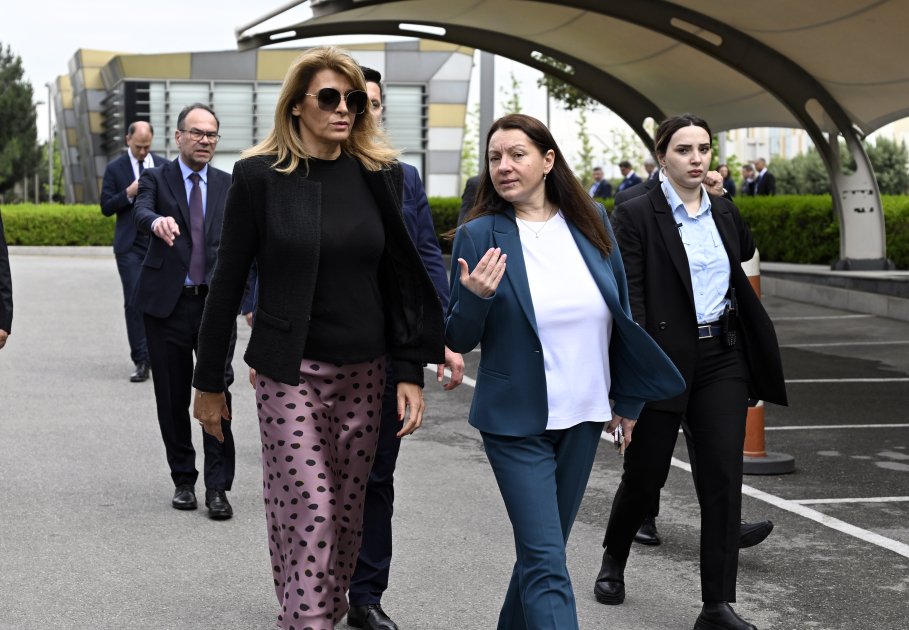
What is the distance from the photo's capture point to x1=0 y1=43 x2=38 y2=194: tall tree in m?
61.3

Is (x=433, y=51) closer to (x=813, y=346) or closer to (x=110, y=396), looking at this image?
(x=813, y=346)

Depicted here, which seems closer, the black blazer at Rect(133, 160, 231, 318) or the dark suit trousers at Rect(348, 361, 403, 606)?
the dark suit trousers at Rect(348, 361, 403, 606)

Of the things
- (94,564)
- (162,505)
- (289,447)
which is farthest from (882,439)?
(289,447)

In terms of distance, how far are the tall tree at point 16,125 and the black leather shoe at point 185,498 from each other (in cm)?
5645

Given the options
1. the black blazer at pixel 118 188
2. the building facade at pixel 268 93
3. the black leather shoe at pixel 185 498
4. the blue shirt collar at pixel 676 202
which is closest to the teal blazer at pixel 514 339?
the blue shirt collar at pixel 676 202

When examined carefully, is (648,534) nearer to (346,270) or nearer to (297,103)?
(346,270)

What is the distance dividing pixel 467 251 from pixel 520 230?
0.17 m

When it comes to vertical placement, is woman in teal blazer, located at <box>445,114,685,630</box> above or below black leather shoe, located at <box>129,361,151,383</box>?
above

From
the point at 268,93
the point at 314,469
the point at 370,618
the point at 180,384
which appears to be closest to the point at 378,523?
the point at 370,618

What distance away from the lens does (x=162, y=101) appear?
47.0m

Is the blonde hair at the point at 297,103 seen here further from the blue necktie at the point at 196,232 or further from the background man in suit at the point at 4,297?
the blue necktie at the point at 196,232

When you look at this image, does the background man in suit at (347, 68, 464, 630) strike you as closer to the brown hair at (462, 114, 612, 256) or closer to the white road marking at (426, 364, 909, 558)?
the brown hair at (462, 114, 612, 256)

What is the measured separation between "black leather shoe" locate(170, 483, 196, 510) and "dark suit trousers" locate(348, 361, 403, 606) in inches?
88.0

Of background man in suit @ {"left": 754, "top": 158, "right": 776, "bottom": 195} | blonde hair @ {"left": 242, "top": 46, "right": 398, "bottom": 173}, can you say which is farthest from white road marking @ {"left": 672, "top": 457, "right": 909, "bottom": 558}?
background man in suit @ {"left": 754, "top": 158, "right": 776, "bottom": 195}
